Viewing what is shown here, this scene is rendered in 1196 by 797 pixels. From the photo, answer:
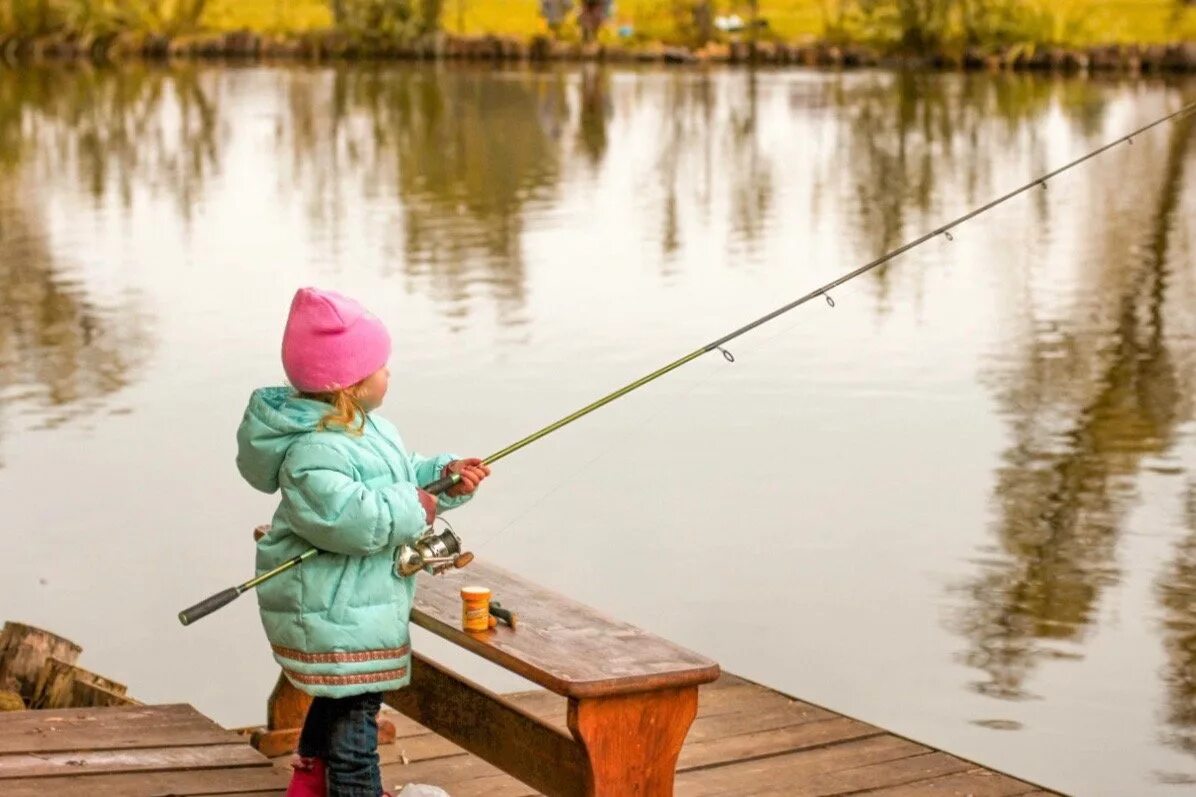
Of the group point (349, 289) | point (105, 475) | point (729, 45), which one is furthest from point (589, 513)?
point (729, 45)

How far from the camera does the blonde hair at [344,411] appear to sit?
406cm

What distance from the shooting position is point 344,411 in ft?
13.4

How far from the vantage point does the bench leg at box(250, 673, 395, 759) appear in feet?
16.3

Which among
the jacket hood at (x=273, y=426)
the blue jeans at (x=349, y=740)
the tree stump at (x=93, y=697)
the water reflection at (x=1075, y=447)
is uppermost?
the jacket hood at (x=273, y=426)

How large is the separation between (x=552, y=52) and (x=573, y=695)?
33452mm

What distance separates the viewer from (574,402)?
985cm

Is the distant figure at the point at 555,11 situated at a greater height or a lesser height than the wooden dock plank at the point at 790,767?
greater

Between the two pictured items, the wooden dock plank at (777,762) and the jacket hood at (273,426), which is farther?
the wooden dock plank at (777,762)

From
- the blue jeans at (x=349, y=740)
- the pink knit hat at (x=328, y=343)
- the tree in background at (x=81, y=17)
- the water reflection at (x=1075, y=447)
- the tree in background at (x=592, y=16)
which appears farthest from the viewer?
the tree in background at (x=81, y=17)

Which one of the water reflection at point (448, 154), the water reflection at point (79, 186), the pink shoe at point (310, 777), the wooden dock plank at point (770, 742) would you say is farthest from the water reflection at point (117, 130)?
the pink shoe at point (310, 777)

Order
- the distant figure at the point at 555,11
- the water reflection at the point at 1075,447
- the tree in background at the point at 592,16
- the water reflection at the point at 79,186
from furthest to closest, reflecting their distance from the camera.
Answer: the distant figure at the point at 555,11, the tree in background at the point at 592,16, the water reflection at the point at 79,186, the water reflection at the point at 1075,447

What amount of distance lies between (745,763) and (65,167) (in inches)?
647

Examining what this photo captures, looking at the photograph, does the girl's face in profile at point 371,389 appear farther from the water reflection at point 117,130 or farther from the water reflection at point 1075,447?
the water reflection at point 117,130

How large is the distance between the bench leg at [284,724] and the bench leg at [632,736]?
1.04m
